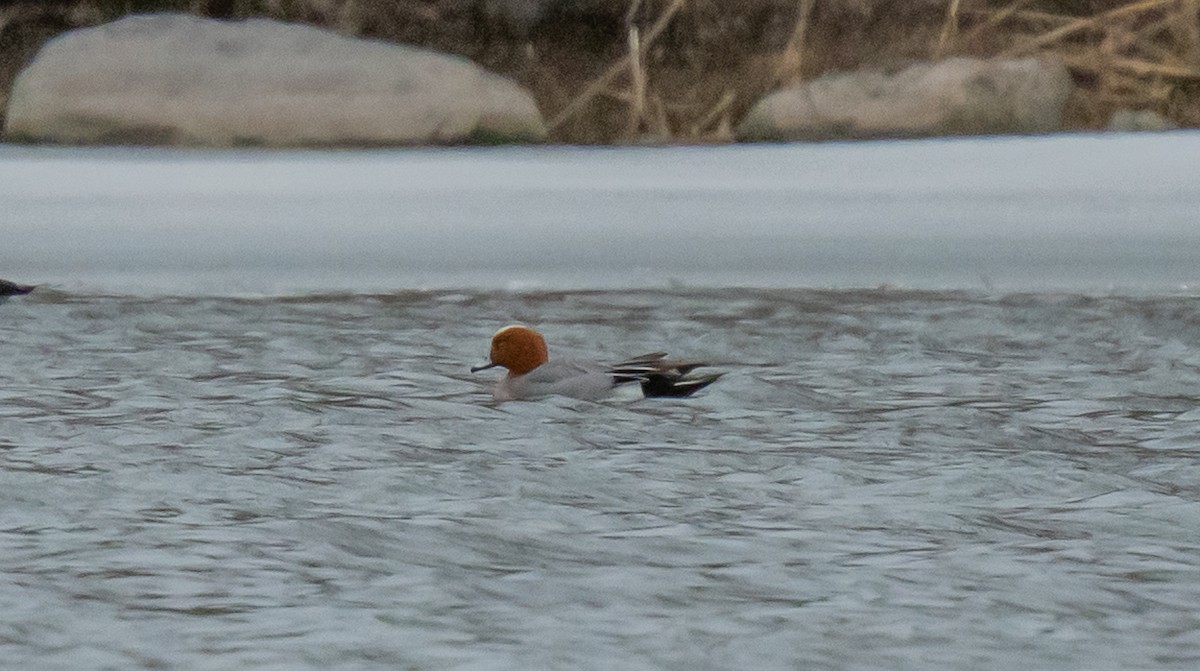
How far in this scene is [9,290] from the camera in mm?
6352

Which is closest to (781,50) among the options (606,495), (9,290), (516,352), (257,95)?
(257,95)

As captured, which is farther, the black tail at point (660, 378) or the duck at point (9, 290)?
the duck at point (9, 290)

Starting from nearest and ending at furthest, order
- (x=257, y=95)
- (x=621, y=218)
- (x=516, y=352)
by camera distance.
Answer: (x=516, y=352), (x=621, y=218), (x=257, y=95)

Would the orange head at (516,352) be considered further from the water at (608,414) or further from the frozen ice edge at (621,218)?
the frozen ice edge at (621,218)

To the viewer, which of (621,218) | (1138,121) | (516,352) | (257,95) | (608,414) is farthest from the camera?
(257,95)

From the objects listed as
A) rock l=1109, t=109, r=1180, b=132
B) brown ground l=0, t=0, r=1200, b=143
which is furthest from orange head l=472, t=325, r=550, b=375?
rock l=1109, t=109, r=1180, b=132

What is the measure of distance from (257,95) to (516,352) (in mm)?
3253

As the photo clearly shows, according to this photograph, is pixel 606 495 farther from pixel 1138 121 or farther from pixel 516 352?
pixel 1138 121

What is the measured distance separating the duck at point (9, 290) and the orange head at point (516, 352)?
1782mm

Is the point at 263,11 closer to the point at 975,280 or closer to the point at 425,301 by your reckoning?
the point at 425,301

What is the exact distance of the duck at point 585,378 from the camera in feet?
16.1

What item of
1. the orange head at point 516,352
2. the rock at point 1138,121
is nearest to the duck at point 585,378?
the orange head at point 516,352

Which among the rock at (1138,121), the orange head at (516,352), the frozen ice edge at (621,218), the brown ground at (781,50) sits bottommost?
the orange head at (516,352)

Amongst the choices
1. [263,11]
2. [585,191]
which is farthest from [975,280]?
[263,11]
